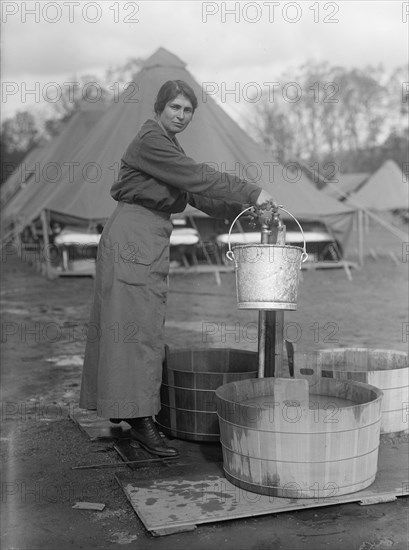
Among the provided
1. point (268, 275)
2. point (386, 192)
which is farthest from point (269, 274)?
point (386, 192)

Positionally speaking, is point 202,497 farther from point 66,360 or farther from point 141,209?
point 66,360

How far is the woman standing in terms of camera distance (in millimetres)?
3729

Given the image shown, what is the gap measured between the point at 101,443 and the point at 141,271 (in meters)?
1.04

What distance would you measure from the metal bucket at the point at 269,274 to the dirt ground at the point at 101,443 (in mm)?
949

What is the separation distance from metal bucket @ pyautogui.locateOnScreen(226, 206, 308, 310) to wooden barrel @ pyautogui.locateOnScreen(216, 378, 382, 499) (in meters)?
0.50

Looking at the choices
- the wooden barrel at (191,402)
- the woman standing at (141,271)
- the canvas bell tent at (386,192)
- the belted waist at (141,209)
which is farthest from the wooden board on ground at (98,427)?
the canvas bell tent at (386,192)

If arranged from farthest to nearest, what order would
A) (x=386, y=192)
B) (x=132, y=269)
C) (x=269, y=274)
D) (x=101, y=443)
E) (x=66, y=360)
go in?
(x=386, y=192), (x=66, y=360), (x=101, y=443), (x=132, y=269), (x=269, y=274)

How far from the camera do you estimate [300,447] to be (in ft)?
10.4

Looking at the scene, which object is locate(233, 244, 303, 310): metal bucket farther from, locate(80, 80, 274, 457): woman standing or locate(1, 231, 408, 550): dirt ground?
locate(1, 231, 408, 550): dirt ground

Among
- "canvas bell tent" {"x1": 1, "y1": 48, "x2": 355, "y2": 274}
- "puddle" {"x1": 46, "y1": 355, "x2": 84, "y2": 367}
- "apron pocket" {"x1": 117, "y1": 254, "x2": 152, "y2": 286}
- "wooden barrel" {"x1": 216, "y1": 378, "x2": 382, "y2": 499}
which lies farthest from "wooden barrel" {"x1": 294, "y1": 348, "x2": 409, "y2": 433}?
"canvas bell tent" {"x1": 1, "y1": 48, "x2": 355, "y2": 274}

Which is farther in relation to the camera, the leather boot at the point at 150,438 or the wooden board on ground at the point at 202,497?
the leather boot at the point at 150,438

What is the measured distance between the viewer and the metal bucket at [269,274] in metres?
3.46

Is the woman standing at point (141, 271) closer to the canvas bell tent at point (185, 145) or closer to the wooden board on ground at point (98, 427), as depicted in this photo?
A: the wooden board on ground at point (98, 427)

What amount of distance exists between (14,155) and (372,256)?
A: 4829 cm
